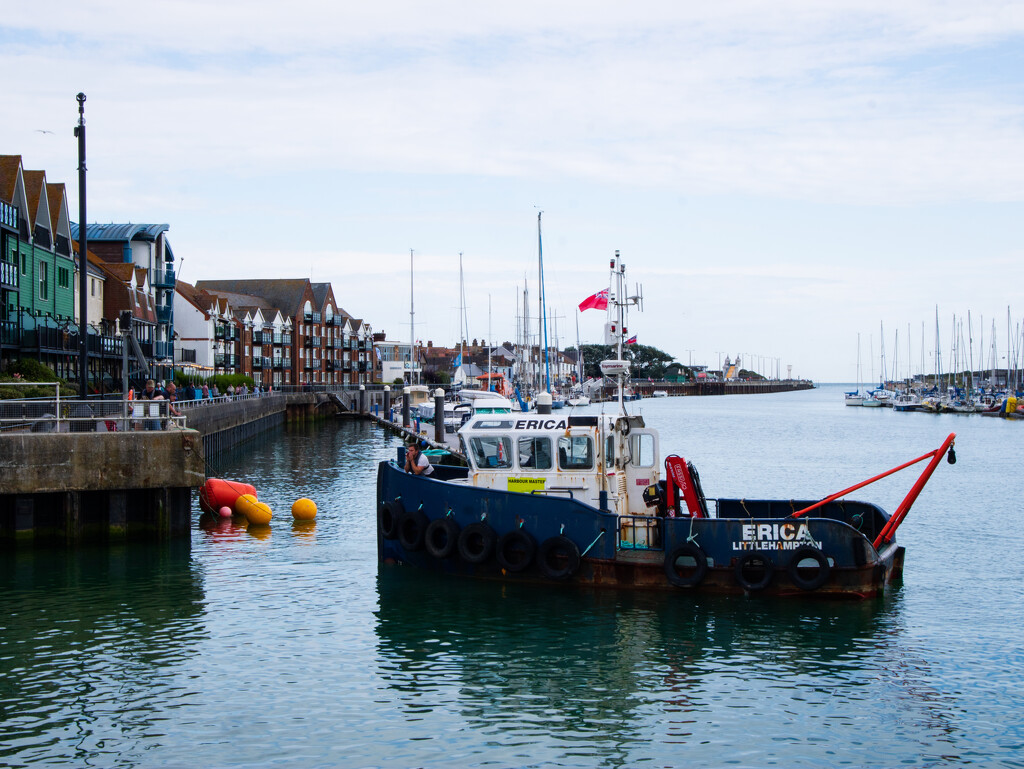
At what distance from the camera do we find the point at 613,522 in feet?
63.6

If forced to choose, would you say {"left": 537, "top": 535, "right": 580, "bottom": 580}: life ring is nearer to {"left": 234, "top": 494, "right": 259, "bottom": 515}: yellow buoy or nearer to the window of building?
{"left": 234, "top": 494, "right": 259, "bottom": 515}: yellow buoy

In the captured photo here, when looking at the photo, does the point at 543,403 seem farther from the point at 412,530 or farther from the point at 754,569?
the point at 754,569

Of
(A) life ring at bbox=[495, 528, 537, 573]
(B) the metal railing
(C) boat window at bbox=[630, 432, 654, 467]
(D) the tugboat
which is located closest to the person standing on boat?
(D) the tugboat

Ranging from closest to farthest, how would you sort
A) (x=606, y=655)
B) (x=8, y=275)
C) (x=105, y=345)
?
(x=606, y=655) < (x=8, y=275) < (x=105, y=345)

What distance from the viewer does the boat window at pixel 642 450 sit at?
69.1ft

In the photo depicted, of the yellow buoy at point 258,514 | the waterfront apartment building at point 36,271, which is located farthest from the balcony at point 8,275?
the yellow buoy at point 258,514

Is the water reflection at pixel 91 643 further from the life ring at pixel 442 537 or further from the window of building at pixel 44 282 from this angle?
the window of building at pixel 44 282

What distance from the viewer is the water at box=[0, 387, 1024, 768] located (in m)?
12.8

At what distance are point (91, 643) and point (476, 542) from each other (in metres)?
7.30

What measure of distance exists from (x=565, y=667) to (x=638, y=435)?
6.22m

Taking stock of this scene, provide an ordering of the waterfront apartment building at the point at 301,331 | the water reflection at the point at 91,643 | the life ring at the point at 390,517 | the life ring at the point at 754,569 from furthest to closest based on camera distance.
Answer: the waterfront apartment building at the point at 301,331 → the life ring at the point at 390,517 → the life ring at the point at 754,569 → the water reflection at the point at 91,643

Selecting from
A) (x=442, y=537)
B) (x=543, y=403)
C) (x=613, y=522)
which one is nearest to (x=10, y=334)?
(x=543, y=403)

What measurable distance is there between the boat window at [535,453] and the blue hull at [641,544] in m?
1.17

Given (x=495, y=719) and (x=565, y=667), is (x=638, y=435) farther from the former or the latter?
(x=495, y=719)
